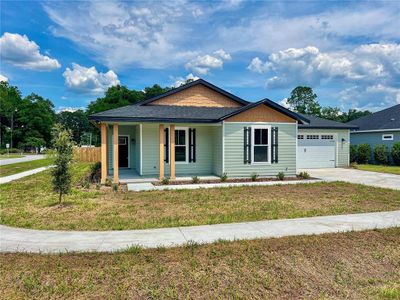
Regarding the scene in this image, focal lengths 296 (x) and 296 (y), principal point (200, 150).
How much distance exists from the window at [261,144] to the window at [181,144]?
331cm

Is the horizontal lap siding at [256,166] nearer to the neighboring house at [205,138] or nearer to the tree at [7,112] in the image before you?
the neighboring house at [205,138]

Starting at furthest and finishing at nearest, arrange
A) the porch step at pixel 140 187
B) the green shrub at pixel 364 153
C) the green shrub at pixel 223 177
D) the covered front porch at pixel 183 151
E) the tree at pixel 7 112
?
the tree at pixel 7 112
the green shrub at pixel 364 153
the covered front porch at pixel 183 151
the green shrub at pixel 223 177
the porch step at pixel 140 187

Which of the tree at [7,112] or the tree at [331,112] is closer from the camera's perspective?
the tree at [331,112]

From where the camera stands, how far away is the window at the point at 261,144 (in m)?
13.7

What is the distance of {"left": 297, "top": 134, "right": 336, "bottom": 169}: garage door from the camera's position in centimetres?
1939

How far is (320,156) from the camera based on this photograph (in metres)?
19.7

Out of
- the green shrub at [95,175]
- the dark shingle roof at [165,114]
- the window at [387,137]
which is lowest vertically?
the green shrub at [95,175]

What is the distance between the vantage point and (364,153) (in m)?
22.3

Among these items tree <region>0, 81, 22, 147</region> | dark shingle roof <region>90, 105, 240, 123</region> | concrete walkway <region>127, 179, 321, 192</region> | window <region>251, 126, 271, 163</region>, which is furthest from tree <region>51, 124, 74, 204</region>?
tree <region>0, 81, 22, 147</region>

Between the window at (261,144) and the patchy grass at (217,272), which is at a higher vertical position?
the window at (261,144)

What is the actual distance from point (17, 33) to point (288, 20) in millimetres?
14163

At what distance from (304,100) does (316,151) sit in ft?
117

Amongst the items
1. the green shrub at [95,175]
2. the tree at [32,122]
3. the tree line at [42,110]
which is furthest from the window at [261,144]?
the tree at [32,122]

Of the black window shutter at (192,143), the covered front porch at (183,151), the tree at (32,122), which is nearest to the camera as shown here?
the covered front porch at (183,151)
